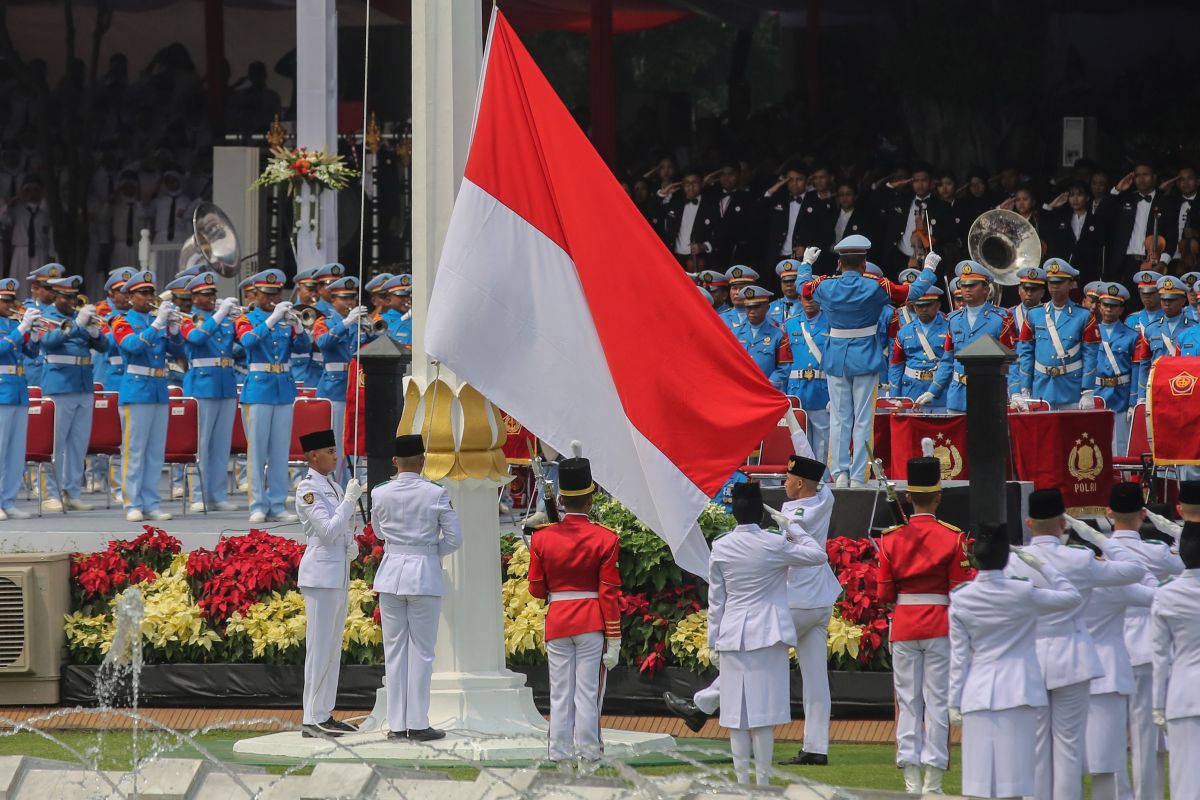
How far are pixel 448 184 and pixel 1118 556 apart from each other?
402cm

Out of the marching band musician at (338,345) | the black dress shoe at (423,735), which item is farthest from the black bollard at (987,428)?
the marching band musician at (338,345)

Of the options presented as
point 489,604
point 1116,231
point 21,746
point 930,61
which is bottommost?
point 21,746

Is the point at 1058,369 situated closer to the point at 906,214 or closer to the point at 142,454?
the point at 906,214

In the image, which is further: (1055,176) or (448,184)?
(1055,176)

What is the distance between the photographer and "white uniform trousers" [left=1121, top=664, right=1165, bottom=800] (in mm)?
9633

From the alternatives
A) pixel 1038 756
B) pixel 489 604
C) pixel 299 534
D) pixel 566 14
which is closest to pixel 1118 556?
pixel 1038 756

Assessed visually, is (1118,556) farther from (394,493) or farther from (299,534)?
(299,534)

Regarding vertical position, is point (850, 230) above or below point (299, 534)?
above

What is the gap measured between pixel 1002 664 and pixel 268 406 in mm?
9550

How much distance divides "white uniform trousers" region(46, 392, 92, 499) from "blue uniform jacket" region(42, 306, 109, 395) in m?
0.08

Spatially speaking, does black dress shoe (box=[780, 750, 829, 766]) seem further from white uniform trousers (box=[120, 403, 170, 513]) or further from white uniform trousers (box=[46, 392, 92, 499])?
white uniform trousers (box=[46, 392, 92, 499])

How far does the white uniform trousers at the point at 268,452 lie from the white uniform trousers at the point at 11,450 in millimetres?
1814

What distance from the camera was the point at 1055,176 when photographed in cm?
2489

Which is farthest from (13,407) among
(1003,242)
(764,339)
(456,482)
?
(1003,242)
